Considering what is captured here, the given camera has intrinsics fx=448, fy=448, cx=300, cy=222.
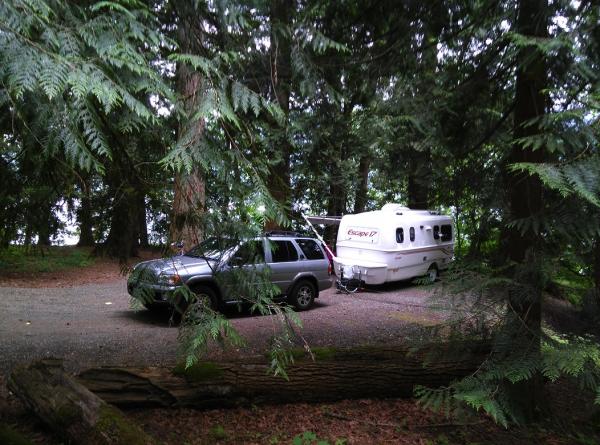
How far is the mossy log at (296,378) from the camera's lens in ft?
17.4

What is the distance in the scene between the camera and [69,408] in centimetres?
438

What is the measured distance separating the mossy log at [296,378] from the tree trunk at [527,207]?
672 mm

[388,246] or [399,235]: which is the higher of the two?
[399,235]

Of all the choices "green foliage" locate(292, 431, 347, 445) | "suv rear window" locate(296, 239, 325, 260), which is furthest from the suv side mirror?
"suv rear window" locate(296, 239, 325, 260)

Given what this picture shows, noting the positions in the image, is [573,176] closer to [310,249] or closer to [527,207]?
[527,207]

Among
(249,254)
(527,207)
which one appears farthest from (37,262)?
(527,207)

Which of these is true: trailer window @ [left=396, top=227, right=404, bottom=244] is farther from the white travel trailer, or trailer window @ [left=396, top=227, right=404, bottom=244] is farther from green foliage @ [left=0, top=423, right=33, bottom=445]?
green foliage @ [left=0, top=423, right=33, bottom=445]

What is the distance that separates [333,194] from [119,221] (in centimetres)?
1261

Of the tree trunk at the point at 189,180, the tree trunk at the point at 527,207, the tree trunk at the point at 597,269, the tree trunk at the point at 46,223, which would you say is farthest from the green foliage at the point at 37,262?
the tree trunk at the point at 597,269

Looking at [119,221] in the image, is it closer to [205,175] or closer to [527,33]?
[205,175]

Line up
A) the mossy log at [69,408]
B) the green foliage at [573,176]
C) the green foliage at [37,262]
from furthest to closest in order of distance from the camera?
the green foliage at [37,262]
the mossy log at [69,408]
the green foliage at [573,176]

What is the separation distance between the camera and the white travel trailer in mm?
12742

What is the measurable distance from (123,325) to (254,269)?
18.0 feet

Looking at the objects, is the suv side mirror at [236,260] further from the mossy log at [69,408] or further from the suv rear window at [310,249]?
the suv rear window at [310,249]
